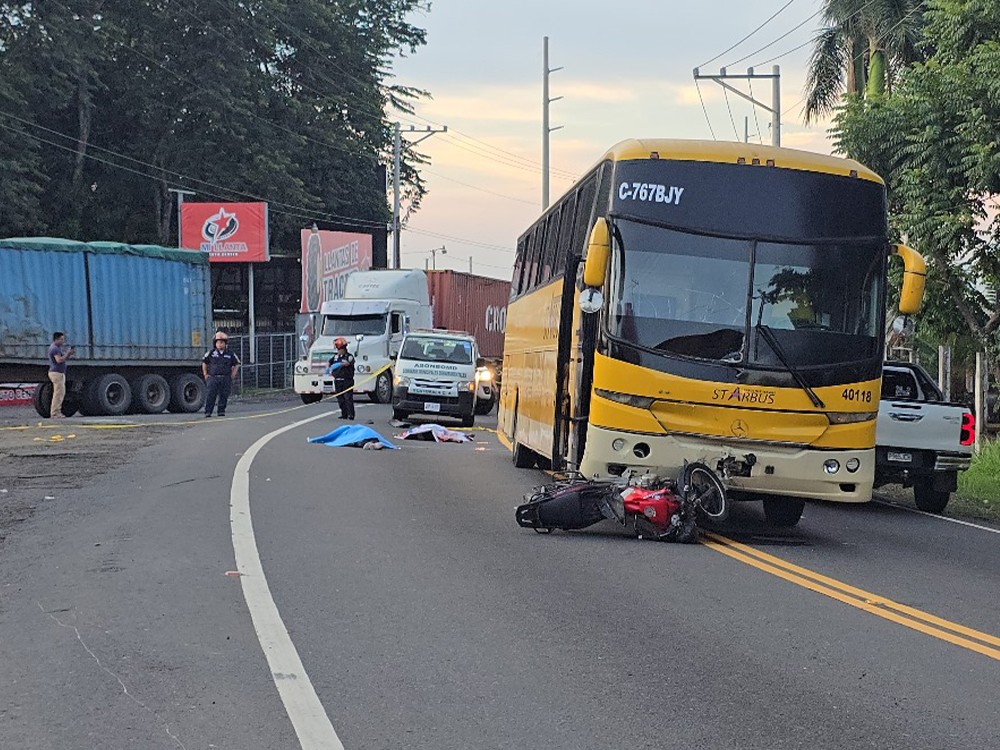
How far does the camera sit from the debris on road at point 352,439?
2192 centimetres

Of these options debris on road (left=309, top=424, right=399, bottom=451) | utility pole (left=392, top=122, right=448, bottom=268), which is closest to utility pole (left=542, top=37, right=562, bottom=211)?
utility pole (left=392, top=122, right=448, bottom=268)

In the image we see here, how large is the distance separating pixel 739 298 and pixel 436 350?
731 inches

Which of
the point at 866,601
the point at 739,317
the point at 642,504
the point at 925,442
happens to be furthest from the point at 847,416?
the point at 925,442

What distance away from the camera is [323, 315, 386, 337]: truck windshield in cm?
3719

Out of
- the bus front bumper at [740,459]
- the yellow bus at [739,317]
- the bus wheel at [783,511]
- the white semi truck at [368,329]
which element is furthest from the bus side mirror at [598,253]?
the white semi truck at [368,329]

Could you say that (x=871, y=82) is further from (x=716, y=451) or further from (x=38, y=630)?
(x=38, y=630)

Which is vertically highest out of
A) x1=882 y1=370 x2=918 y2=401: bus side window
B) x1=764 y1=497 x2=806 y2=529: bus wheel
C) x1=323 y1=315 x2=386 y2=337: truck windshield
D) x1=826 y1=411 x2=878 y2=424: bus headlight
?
x1=826 y1=411 x2=878 y2=424: bus headlight

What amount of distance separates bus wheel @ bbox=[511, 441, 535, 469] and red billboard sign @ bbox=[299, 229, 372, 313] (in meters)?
32.8

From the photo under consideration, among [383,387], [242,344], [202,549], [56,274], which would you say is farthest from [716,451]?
[242,344]

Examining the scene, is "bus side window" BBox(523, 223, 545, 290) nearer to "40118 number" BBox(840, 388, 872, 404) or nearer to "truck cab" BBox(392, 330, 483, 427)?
"40118 number" BBox(840, 388, 872, 404)

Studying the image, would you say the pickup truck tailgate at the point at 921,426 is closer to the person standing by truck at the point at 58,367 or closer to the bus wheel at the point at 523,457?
the bus wheel at the point at 523,457

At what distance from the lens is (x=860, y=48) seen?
38656 mm

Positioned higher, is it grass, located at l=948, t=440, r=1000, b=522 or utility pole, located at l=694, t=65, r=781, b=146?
utility pole, located at l=694, t=65, r=781, b=146

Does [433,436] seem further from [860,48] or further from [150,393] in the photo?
[860,48]
